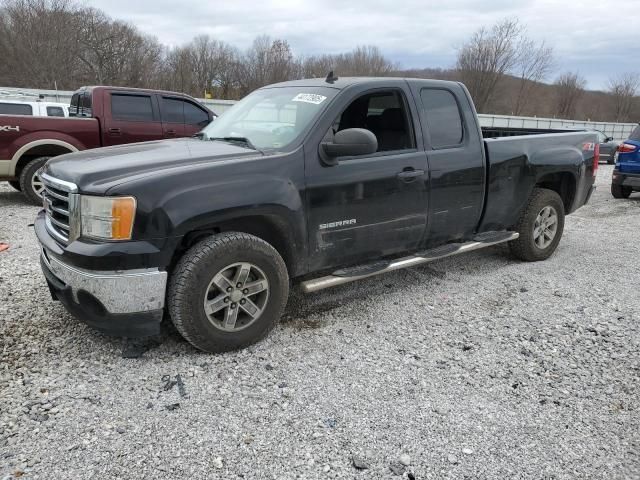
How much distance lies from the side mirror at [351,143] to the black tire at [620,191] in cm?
883

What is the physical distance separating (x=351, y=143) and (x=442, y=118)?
142 cm

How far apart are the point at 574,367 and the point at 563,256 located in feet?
9.53

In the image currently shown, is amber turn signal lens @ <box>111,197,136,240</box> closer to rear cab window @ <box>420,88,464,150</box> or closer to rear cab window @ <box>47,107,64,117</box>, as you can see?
rear cab window @ <box>420,88,464,150</box>

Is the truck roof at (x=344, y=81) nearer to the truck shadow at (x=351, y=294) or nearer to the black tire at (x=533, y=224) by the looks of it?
the truck shadow at (x=351, y=294)

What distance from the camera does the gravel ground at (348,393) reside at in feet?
7.75

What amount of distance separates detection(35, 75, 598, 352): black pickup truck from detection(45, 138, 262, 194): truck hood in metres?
0.01

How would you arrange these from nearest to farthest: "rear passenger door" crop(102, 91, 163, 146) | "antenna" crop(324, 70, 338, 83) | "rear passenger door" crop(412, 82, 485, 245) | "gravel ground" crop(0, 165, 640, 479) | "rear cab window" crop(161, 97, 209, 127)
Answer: "gravel ground" crop(0, 165, 640, 479) < "antenna" crop(324, 70, 338, 83) < "rear passenger door" crop(412, 82, 485, 245) < "rear passenger door" crop(102, 91, 163, 146) < "rear cab window" crop(161, 97, 209, 127)

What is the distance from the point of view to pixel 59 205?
3.24m

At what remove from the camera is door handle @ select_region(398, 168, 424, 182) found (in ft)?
13.0

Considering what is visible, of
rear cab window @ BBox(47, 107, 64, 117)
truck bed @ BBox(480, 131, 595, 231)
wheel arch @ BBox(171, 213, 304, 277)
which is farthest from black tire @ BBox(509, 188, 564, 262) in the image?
rear cab window @ BBox(47, 107, 64, 117)

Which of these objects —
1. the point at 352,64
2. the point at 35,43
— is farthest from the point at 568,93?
the point at 35,43

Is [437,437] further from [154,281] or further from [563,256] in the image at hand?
[563,256]

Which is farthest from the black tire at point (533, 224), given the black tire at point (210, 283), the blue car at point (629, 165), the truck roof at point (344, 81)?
the blue car at point (629, 165)

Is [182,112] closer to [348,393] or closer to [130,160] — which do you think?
[130,160]
